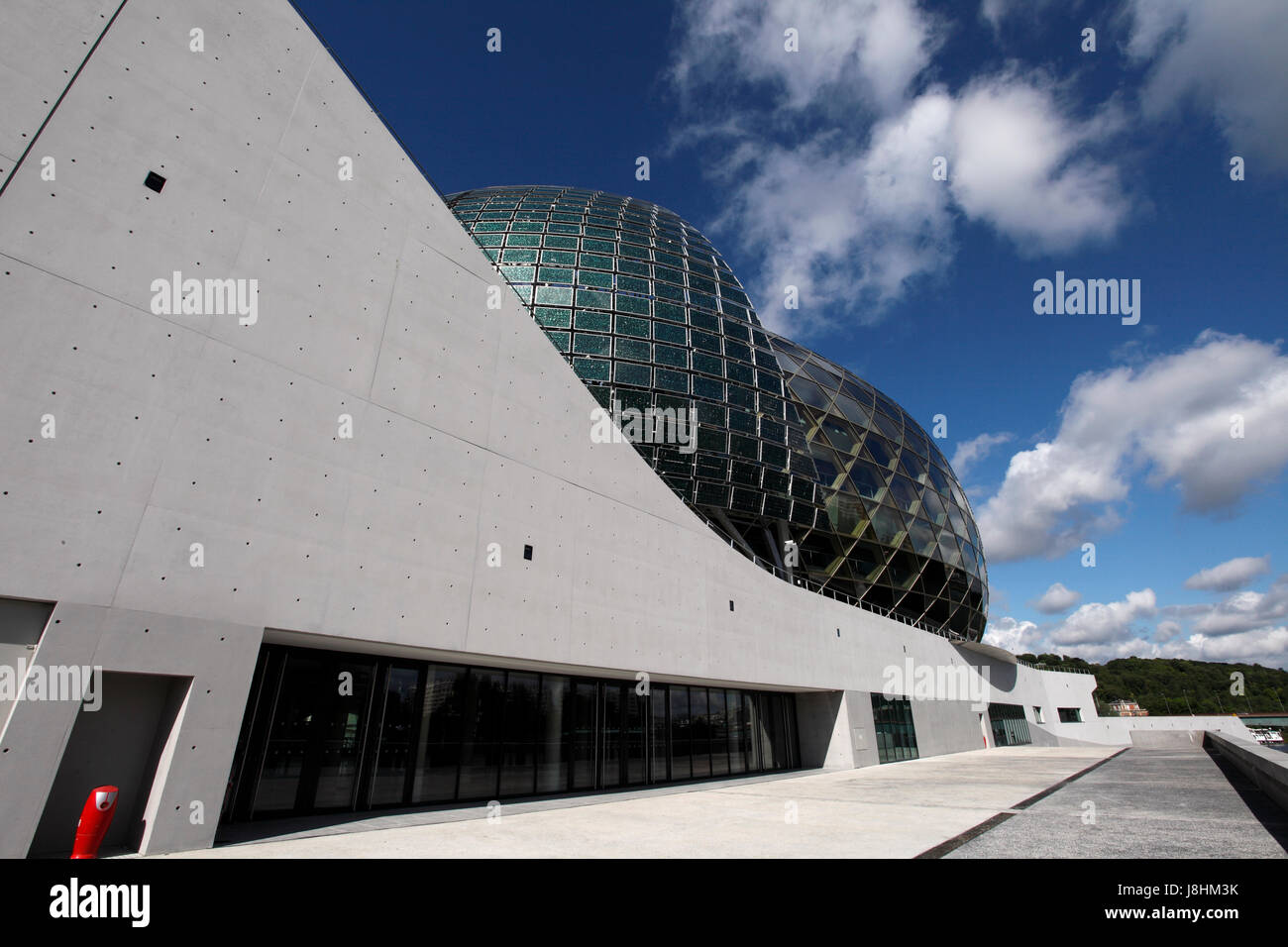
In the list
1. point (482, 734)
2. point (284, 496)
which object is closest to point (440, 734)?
point (482, 734)

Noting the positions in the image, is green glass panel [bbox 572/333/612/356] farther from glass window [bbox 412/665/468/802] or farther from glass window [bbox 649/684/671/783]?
glass window [bbox 412/665/468/802]

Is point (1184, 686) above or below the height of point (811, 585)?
below

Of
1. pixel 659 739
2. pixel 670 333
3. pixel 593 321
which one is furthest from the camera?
pixel 670 333

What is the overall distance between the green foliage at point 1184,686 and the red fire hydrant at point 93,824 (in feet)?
387

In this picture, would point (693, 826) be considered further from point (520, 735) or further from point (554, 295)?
point (554, 295)

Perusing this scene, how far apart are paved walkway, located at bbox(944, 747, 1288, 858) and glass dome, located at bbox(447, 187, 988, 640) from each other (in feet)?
44.9

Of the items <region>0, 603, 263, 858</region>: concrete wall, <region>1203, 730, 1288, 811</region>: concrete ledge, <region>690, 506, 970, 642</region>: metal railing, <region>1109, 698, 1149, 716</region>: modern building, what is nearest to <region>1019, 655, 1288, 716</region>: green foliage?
<region>1109, 698, 1149, 716</region>: modern building

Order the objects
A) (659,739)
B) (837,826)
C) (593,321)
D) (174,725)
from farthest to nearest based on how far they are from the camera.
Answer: (593,321) → (659,739) → (837,826) → (174,725)

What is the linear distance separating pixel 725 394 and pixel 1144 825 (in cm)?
1985

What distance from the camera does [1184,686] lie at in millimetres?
116250

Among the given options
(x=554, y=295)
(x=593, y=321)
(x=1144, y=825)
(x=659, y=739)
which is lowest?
(x=659, y=739)

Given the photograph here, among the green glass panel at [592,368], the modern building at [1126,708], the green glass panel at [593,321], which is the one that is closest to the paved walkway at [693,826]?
the green glass panel at [592,368]

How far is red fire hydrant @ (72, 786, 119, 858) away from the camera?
19.4ft
